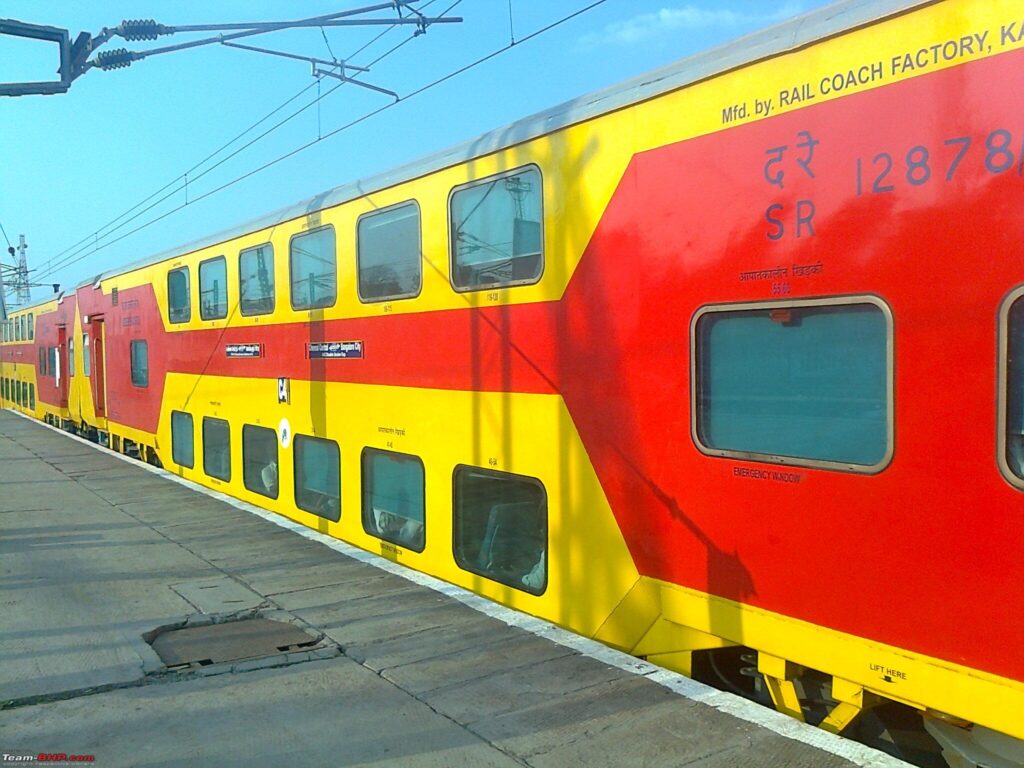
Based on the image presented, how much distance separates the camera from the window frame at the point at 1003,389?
2.98m

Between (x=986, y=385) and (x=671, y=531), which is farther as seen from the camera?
(x=671, y=531)

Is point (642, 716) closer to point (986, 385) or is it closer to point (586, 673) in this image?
point (586, 673)

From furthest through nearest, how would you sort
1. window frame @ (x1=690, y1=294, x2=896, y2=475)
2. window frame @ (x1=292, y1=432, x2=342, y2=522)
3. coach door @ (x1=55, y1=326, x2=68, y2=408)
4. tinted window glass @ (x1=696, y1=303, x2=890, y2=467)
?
coach door @ (x1=55, y1=326, x2=68, y2=408) → window frame @ (x1=292, y1=432, x2=342, y2=522) → tinted window glass @ (x1=696, y1=303, x2=890, y2=467) → window frame @ (x1=690, y1=294, x2=896, y2=475)

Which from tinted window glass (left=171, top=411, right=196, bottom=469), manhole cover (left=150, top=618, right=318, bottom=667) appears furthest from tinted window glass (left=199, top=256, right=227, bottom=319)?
manhole cover (left=150, top=618, right=318, bottom=667)

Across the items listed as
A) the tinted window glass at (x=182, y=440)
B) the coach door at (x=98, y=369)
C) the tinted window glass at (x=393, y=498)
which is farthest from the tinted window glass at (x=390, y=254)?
the coach door at (x=98, y=369)

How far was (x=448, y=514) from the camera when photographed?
617 cm

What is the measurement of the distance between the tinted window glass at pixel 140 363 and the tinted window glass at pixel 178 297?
1.53 m

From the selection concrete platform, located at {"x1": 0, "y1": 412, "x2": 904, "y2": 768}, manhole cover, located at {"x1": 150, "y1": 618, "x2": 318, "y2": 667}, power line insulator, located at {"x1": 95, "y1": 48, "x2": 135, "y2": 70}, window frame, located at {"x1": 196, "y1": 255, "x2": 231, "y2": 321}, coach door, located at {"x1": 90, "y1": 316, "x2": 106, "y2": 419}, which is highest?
power line insulator, located at {"x1": 95, "y1": 48, "x2": 135, "y2": 70}

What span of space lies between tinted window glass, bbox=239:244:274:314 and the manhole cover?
4.03m

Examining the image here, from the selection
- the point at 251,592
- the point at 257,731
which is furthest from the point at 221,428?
the point at 257,731

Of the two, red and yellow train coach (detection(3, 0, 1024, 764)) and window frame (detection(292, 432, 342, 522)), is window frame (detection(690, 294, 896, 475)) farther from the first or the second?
window frame (detection(292, 432, 342, 522))

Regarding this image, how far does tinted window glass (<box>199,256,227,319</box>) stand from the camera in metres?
10.3

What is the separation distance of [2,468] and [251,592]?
33.5ft

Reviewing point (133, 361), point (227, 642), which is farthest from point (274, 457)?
point (133, 361)
